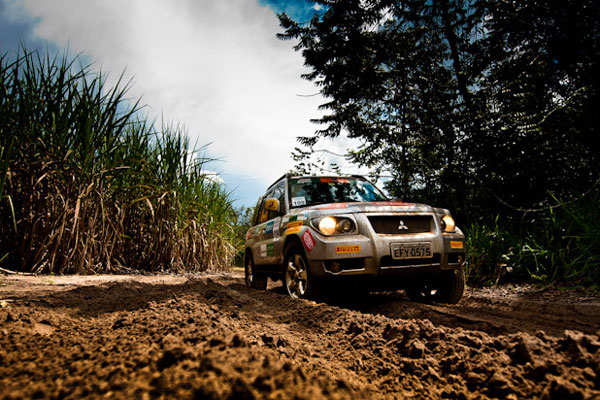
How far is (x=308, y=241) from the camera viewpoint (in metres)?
3.92

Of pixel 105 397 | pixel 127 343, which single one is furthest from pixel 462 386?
pixel 127 343

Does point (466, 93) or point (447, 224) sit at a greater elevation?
point (466, 93)

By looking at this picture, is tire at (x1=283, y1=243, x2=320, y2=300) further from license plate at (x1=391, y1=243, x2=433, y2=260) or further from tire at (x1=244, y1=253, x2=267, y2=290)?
tire at (x1=244, y1=253, x2=267, y2=290)

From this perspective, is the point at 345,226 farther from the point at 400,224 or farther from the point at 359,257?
the point at 400,224

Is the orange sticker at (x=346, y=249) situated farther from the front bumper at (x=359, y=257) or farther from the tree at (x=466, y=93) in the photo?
the tree at (x=466, y=93)

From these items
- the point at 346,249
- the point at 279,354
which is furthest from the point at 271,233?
the point at 279,354

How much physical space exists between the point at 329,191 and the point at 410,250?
1677mm

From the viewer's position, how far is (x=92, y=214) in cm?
650

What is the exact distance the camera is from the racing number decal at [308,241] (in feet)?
12.7

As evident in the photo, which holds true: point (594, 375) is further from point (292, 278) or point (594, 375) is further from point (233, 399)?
point (292, 278)

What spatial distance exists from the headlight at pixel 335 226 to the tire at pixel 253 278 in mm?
2293

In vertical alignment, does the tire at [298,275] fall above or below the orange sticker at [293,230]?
below

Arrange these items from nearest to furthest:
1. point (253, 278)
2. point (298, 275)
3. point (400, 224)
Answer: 1. point (400, 224)
2. point (298, 275)
3. point (253, 278)

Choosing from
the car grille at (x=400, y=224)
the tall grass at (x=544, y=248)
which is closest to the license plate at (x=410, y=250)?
the car grille at (x=400, y=224)
